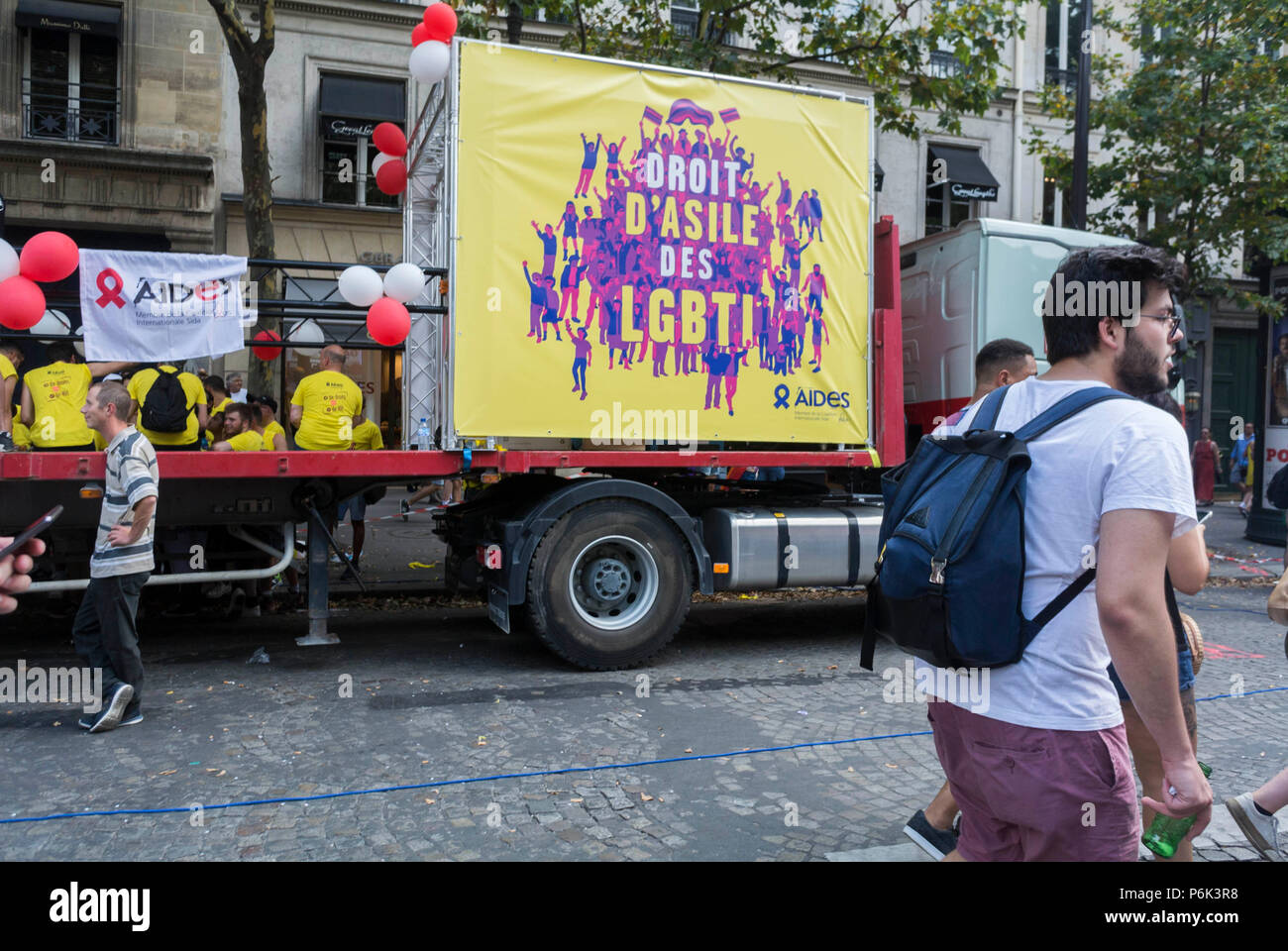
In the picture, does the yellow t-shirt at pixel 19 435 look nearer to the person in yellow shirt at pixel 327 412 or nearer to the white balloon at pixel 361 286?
the person in yellow shirt at pixel 327 412

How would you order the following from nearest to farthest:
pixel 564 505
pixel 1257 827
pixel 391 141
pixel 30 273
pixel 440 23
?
pixel 1257 827 → pixel 30 273 → pixel 564 505 → pixel 440 23 → pixel 391 141

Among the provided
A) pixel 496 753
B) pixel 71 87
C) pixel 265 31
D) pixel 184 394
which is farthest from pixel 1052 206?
pixel 496 753

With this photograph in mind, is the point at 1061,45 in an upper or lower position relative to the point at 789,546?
upper

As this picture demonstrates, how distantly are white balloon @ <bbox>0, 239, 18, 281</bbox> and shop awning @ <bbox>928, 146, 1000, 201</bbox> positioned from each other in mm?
19859

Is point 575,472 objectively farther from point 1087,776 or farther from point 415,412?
point 1087,776

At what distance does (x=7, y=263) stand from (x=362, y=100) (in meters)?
14.1

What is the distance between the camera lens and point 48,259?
18.1 ft

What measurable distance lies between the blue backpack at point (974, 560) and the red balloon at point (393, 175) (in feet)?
23.7

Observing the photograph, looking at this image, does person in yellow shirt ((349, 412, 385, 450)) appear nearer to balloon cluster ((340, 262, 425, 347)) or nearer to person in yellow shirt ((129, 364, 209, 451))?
person in yellow shirt ((129, 364, 209, 451))

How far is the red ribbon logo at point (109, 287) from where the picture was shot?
577 centimetres

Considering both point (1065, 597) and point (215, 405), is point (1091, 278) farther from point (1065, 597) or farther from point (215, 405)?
point (215, 405)

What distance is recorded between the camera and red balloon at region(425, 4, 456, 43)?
21.7 feet

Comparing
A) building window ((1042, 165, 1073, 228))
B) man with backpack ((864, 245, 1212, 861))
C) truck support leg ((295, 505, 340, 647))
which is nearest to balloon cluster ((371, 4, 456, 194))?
truck support leg ((295, 505, 340, 647))
